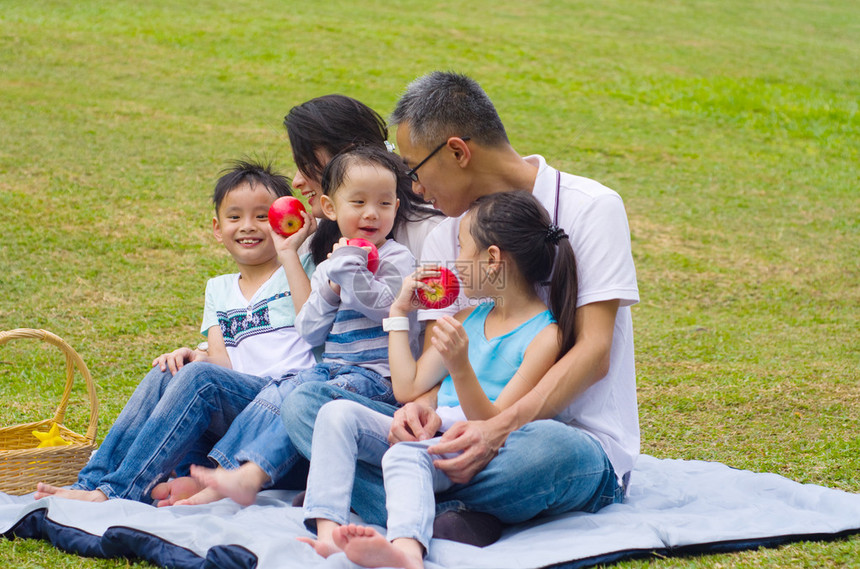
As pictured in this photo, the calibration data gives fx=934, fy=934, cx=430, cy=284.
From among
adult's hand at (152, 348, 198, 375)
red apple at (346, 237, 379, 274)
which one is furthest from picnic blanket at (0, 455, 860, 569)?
red apple at (346, 237, 379, 274)

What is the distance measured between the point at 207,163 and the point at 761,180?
24.6 feet

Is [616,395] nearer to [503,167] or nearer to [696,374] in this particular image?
[503,167]

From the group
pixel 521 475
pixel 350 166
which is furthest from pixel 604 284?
pixel 350 166

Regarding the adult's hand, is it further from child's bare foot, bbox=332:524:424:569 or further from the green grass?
child's bare foot, bbox=332:524:424:569

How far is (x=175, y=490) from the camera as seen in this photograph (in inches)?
134

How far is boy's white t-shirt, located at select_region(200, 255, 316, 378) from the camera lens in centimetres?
381

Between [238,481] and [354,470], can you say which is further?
[238,481]

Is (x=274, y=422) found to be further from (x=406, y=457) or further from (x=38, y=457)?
(x=38, y=457)

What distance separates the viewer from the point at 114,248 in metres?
8.91

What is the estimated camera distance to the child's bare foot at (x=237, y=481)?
10.9 ft

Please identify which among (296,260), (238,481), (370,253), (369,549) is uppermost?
(370,253)

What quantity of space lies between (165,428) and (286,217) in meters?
1.00

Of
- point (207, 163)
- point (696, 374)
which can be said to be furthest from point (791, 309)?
point (207, 163)

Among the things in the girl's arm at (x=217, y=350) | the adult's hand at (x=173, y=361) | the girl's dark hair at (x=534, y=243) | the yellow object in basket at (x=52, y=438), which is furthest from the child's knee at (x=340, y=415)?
the yellow object in basket at (x=52, y=438)
